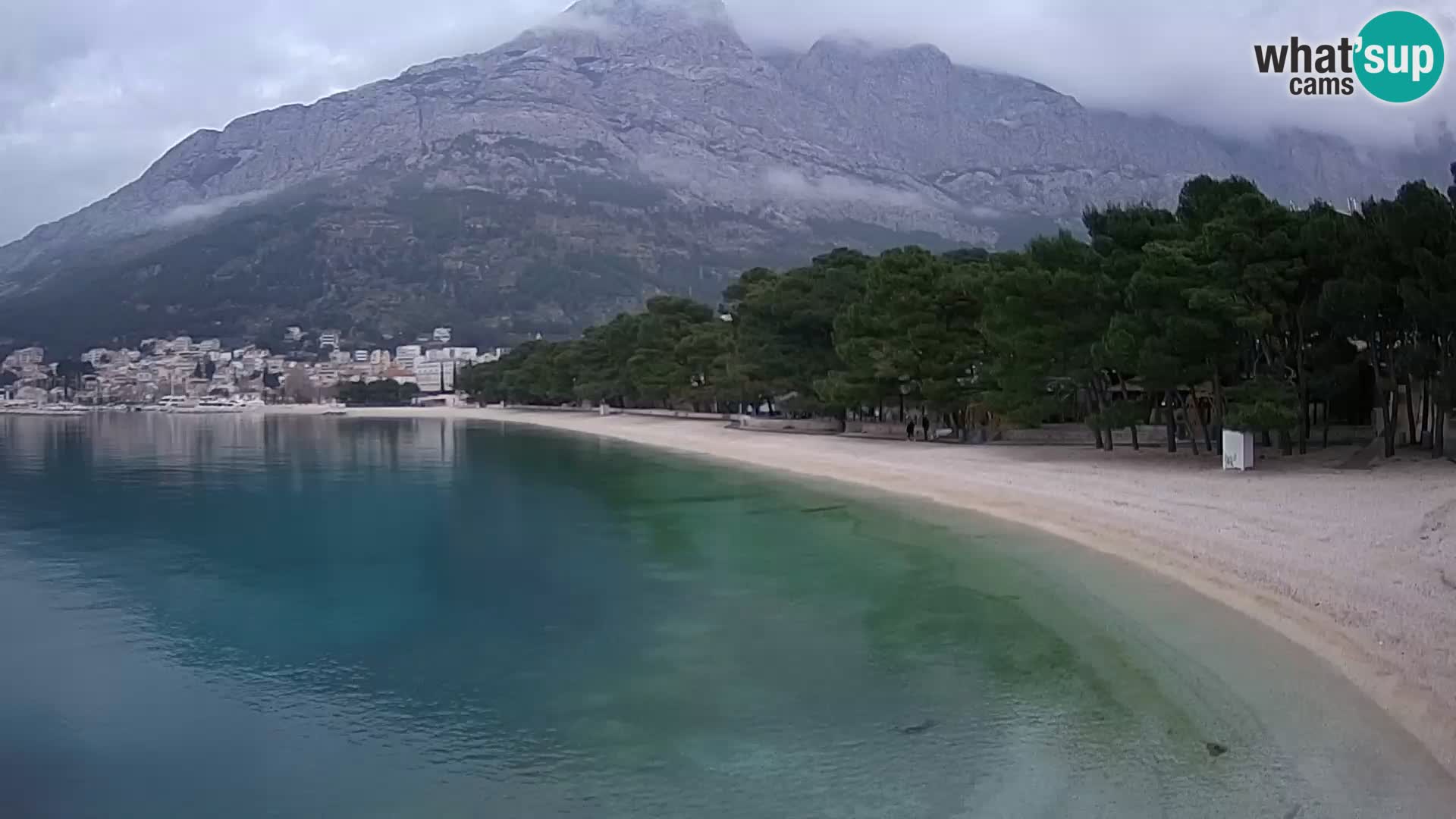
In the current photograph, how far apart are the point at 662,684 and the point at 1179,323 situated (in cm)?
1707

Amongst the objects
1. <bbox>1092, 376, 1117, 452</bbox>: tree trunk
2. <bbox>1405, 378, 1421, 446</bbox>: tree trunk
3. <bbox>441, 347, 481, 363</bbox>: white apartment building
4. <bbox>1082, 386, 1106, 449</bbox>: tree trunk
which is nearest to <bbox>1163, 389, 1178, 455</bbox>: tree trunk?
<bbox>1092, 376, 1117, 452</bbox>: tree trunk

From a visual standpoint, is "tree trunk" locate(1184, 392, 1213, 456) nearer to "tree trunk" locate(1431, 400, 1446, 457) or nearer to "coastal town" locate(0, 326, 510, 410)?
"tree trunk" locate(1431, 400, 1446, 457)

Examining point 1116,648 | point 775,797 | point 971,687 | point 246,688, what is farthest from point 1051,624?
point 246,688

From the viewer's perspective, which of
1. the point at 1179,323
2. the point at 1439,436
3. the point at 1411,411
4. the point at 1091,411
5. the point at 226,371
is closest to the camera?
the point at 1439,436

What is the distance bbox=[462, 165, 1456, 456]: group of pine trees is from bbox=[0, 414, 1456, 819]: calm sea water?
7.47 meters

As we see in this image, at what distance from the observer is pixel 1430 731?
8570 millimetres

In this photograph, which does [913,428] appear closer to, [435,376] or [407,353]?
[435,376]

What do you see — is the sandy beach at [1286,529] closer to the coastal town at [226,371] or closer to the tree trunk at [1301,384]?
the tree trunk at [1301,384]

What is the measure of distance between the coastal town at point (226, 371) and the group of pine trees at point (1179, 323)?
373 feet

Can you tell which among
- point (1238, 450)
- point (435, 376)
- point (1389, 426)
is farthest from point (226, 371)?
point (1389, 426)

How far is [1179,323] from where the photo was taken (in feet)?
81.2

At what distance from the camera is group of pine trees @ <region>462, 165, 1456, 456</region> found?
23.4 m

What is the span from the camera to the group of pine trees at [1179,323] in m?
23.4

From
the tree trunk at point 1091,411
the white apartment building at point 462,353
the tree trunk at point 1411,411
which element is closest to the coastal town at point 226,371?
the white apartment building at point 462,353
